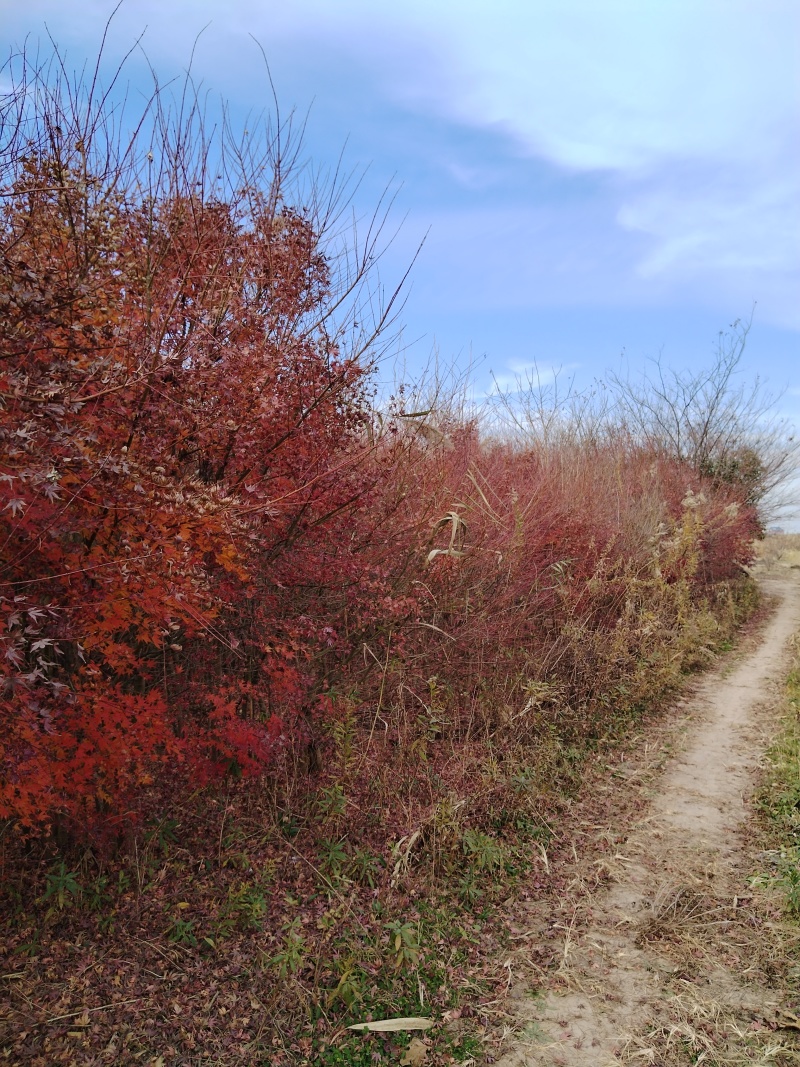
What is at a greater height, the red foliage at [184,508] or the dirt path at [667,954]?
the red foliage at [184,508]

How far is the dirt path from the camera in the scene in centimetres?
400

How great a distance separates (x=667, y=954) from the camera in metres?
4.76

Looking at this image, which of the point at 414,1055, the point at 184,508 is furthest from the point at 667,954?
the point at 184,508

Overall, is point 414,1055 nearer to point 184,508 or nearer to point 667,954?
point 667,954

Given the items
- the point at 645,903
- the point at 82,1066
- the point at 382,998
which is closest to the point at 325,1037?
the point at 382,998

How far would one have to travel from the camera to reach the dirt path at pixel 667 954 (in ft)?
13.1

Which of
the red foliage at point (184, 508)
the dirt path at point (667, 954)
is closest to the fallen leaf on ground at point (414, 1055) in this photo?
the dirt path at point (667, 954)

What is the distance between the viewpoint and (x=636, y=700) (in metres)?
9.80

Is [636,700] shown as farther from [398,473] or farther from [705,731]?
[398,473]

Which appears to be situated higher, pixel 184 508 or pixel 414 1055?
pixel 184 508

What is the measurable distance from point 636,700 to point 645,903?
15.2 feet

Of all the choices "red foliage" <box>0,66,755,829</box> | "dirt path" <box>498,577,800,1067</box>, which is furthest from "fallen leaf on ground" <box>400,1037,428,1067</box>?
"red foliage" <box>0,66,755,829</box>

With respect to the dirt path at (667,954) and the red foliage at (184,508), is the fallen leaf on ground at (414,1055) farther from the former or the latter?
the red foliage at (184,508)

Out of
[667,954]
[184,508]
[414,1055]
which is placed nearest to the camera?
[184,508]
